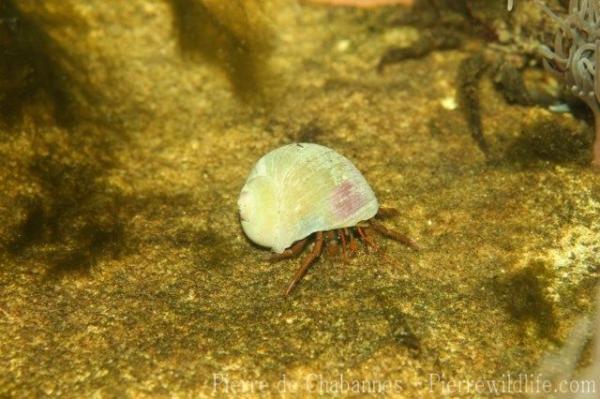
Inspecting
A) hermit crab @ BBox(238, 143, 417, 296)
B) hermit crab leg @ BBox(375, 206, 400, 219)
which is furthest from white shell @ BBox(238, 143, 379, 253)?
hermit crab leg @ BBox(375, 206, 400, 219)

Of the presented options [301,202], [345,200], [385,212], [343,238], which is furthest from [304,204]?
[385,212]

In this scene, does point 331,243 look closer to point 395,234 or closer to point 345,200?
point 345,200

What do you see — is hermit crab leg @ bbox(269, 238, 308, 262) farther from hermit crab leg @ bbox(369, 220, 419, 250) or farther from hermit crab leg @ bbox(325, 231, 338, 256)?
hermit crab leg @ bbox(369, 220, 419, 250)

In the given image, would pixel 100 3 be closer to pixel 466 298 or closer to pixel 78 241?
pixel 78 241

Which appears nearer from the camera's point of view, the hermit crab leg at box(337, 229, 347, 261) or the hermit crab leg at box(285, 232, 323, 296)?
the hermit crab leg at box(285, 232, 323, 296)

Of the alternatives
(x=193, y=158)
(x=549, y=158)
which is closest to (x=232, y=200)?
(x=193, y=158)

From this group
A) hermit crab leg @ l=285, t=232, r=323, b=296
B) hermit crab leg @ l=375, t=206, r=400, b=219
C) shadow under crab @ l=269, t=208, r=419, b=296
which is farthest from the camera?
hermit crab leg @ l=375, t=206, r=400, b=219

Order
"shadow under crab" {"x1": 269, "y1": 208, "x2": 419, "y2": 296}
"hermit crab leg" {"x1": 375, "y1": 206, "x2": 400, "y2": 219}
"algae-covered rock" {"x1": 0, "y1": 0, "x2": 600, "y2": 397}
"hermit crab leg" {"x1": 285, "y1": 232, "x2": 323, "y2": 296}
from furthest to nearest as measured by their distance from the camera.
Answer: "hermit crab leg" {"x1": 375, "y1": 206, "x2": 400, "y2": 219} < "shadow under crab" {"x1": 269, "y1": 208, "x2": 419, "y2": 296} < "hermit crab leg" {"x1": 285, "y1": 232, "x2": 323, "y2": 296} < "algae-covered rock" {"x1": 0, "y1": 0, "x2": 600, "y2": 397}
